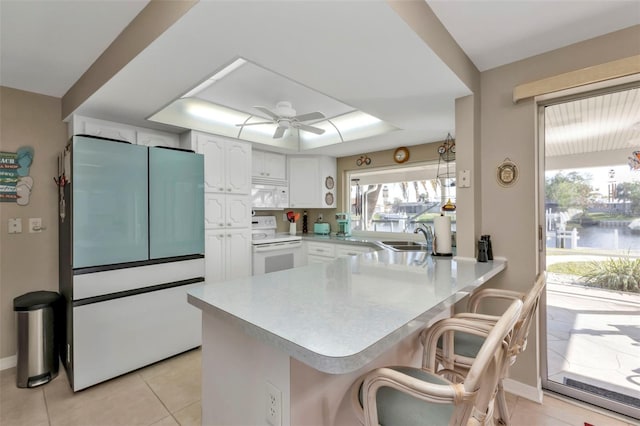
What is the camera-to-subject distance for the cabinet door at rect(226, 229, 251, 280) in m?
3.39

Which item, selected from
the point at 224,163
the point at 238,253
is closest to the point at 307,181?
the point at 224,163

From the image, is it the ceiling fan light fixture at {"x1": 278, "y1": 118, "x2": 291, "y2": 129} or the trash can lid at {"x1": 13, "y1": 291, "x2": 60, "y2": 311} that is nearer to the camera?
the trash can lid at {"x1": 13, "y1": 291, "x2": 60, "y2": 311}

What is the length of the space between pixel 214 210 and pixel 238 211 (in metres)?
0.32

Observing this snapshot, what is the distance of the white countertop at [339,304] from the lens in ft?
2.66

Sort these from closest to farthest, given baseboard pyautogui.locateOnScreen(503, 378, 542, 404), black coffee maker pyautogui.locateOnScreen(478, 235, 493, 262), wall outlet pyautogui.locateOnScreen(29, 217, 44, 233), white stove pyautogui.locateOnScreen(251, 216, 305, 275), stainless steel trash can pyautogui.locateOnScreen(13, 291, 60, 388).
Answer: baseboard pyautogui.locateOnScreen(503, 378, 542, 404) < black coffee maker pyautogui.locateOnScreen(478, 235, 493, 262) < stainless steel trash can pyautogui.locateOnScreen(13, 291, 60, 388) < wall outlet pyautogui.locateOnScreen(29, 217, 44, 233) < white stove pyautogui.locateOnScreen(251, 216, 305, 275)

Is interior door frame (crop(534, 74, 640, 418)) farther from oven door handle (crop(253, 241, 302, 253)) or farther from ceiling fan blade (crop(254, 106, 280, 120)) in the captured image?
oven door handle (crop(253, 241, 302, 253))

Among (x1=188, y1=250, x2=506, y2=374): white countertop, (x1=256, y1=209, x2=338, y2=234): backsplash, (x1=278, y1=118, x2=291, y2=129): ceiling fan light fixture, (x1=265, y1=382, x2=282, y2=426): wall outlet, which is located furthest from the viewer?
(x1=256, y1=209, x2=338, y2=234): backsplash

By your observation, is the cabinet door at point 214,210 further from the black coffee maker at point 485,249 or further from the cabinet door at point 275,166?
the black coffee maker at point 485,249

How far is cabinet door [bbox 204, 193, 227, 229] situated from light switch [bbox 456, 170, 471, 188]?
8.04 feet

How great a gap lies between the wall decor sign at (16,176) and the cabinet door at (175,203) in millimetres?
1144

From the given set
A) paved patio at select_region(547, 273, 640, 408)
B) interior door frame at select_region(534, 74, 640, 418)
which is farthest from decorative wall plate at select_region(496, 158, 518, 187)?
paved patio at select_region(547, 273, 640, 408)

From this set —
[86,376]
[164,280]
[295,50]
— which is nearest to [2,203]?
[164,280]

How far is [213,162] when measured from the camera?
3242 millimetres

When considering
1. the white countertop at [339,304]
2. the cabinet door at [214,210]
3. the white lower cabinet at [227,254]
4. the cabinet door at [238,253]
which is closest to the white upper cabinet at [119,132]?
the cabinet door at [214,210]
